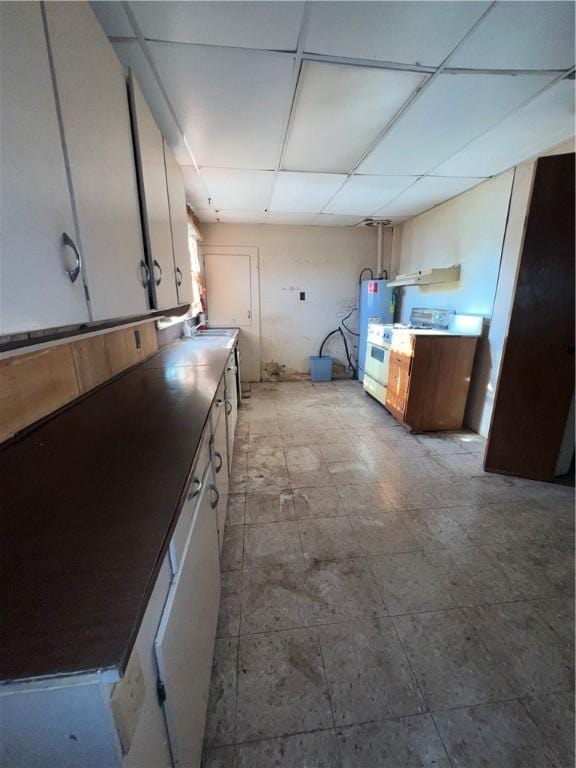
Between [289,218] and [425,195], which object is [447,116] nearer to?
[425,195]

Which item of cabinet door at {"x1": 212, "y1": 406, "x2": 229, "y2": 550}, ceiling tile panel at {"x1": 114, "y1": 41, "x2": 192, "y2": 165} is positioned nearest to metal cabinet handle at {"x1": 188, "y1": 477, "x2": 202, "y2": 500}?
cabinet door at {"x1": 212, "y1": 406, "x2": 229, "y2": 550}

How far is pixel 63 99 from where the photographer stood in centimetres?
81

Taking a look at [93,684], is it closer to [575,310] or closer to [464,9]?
[464,9]

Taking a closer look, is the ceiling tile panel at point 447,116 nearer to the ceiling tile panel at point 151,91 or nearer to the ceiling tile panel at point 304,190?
the ceiling tile panel at point 304,190

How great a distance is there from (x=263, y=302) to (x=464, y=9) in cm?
377

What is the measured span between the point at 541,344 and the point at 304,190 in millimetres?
2538

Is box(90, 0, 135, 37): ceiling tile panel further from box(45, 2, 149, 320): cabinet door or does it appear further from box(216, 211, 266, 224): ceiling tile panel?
box(216, 211, 266, 224): ceiling tile panel

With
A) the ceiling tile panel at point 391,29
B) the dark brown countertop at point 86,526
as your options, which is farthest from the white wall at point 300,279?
the dark brown countertop at point 86,526

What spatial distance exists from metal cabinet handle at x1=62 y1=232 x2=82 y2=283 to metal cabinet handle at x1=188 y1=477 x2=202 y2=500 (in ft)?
2.23

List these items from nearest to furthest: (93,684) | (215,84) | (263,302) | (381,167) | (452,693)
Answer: (93,684) < (452,693) < (215,84) < (381,167) < (263,302)

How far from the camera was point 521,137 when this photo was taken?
7.02 feet

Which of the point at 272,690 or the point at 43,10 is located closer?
the point at 43,10

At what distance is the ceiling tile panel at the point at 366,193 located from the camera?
9.38ft

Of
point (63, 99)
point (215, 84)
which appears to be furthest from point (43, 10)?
point (215, 84)
